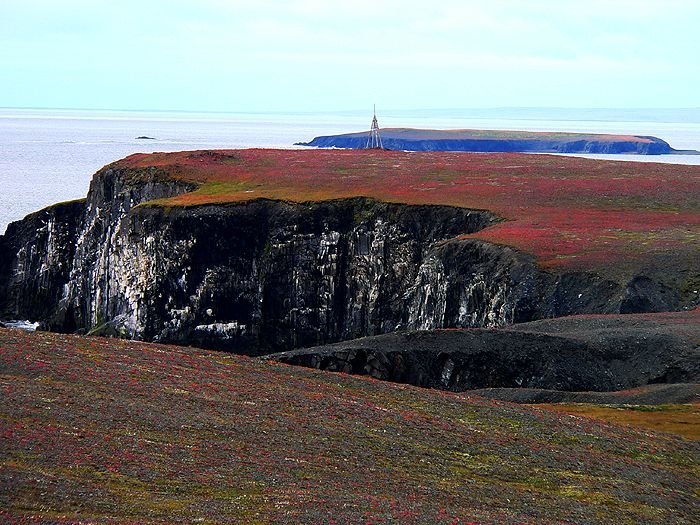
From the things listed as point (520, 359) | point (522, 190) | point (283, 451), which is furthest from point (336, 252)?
point (283, 451)

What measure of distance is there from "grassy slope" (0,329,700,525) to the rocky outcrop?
9102 mm

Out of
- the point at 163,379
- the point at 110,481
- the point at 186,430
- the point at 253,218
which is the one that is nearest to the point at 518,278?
the point at 253,218

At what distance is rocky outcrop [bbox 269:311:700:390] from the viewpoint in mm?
56938

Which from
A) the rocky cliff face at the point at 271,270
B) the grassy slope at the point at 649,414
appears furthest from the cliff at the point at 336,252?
the grassy slope at the point at 649,414

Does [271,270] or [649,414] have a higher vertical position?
[271,270]

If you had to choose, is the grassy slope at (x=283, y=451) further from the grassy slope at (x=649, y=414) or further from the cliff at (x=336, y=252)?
the cliff at (x=336, y=252)

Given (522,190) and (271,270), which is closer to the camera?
(271,270)

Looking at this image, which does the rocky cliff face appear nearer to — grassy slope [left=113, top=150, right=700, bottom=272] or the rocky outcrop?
grassy slope [left=113, top=150, right=700, bottom=272]

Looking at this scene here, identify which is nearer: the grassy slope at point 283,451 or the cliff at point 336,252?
the grassy slope at point 283,451

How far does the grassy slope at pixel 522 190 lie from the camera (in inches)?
3100

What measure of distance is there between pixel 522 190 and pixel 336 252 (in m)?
23.2

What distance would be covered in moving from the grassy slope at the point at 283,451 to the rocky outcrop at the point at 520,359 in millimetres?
9102

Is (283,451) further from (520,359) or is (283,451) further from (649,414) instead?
(520,359)

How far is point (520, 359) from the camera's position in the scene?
2280 inches
